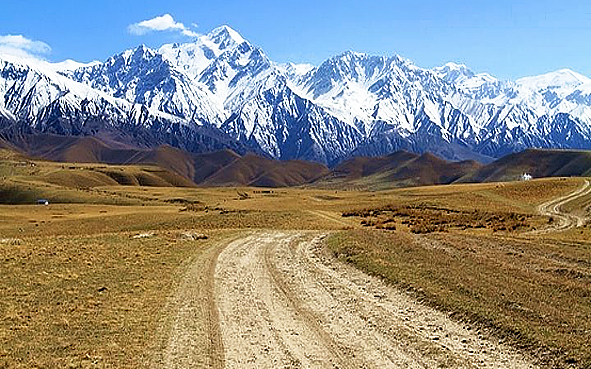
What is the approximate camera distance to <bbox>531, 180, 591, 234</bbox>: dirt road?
60.7 meters

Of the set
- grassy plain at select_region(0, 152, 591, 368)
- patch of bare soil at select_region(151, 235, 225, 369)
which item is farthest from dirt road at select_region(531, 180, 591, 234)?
patch of bare soil at select_region(151, 235, 225, 369)

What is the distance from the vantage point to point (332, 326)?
1916cm

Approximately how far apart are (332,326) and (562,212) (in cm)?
6589

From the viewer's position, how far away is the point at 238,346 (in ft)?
56.0

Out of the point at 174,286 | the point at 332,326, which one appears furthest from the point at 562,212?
the point at 332,326

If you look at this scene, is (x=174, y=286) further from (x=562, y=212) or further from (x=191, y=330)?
(x=562, y=212)

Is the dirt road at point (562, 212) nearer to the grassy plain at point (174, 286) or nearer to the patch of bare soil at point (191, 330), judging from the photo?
the grassy plain at point (174, 286)

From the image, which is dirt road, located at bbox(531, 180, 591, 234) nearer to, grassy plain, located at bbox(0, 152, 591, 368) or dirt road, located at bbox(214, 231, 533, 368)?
grassy plain, located at bbox(0, 152, 591, 368)

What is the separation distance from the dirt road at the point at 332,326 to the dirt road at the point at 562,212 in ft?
118

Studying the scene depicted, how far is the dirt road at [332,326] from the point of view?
51.6 feet

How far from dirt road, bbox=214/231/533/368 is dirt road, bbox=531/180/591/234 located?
35995mm

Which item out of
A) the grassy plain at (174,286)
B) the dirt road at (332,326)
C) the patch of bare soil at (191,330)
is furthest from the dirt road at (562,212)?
the patch of bare soil at (191,330)

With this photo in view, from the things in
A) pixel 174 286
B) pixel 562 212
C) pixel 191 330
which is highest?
pixel 174 286

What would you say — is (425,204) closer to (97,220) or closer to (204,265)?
(97,220)
